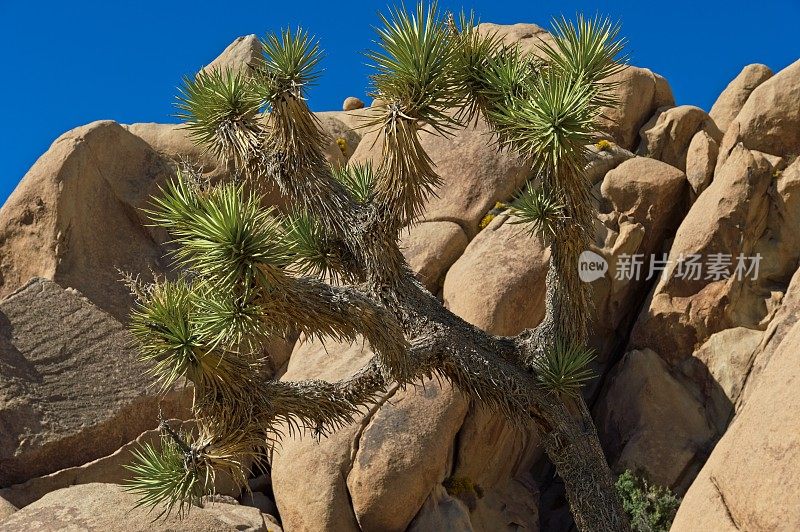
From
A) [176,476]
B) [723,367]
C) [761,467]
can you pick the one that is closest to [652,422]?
[723,367]

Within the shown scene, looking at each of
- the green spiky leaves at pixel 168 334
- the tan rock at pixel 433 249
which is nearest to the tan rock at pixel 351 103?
the tan rock at pixel 433 249

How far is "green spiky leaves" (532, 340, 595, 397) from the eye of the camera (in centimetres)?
1187

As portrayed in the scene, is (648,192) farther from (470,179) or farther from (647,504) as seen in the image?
(647,504)

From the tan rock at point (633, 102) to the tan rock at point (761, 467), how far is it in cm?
1197

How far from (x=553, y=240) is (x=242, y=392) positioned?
165 inches

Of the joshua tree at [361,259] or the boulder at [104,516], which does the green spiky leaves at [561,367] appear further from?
the boulder at [104,516]

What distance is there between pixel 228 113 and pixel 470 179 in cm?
630

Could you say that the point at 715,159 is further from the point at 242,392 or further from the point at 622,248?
the point at 242,392

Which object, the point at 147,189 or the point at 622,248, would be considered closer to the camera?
the point at 622,248

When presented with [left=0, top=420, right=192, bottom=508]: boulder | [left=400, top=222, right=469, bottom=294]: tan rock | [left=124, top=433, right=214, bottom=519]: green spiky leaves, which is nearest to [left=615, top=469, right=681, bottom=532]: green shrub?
[left=400, top=222, right=469, bottom=294]: tan rock

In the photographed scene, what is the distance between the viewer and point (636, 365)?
1540cm

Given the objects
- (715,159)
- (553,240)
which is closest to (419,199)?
(553,240)

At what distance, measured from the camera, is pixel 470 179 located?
16469mm

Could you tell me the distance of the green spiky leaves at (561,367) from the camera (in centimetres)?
1187
